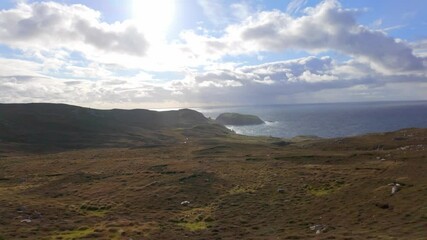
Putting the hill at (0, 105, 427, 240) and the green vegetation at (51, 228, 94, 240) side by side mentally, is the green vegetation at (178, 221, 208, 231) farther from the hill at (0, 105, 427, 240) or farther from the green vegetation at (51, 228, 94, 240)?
the green vegetation at (51, 228, 94, 240)

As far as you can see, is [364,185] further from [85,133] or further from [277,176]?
[85,133]

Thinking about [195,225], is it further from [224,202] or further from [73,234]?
[73,234]

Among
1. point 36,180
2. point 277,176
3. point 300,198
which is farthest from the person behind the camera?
point 36,180

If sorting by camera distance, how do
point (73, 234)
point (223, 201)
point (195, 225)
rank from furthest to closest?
1. point (223, 201)
2. point (195, 225)
3. point (73, 234)

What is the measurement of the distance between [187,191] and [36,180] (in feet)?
97.8

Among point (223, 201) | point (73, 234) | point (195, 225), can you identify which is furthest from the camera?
point (223, 201)

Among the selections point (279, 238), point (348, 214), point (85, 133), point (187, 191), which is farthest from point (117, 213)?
point (85, 133)

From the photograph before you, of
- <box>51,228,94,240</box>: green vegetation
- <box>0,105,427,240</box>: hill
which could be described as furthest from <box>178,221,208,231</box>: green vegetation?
<box>51,228,94,240</box>: green vegetation

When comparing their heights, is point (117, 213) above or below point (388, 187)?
below

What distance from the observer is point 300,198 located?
149ft

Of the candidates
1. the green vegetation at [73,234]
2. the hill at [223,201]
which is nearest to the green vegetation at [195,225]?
the hill at [223,201]

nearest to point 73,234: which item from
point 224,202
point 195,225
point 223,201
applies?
point 195,225

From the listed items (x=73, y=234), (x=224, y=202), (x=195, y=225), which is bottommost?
(x=195, y=225)

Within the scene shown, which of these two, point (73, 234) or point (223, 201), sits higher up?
point (73, 234)
